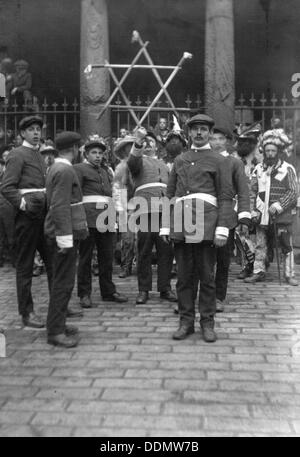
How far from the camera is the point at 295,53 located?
640 inches

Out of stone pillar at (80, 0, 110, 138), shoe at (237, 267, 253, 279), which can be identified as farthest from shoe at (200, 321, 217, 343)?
stone pillar at (80, 0, 110, 138)

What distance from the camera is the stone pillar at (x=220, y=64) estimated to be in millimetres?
10828

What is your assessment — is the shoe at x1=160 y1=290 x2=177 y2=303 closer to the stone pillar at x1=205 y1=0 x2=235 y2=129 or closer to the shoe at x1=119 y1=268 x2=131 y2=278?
the shoe at x1=119 y1=268 x2=131 y2=278

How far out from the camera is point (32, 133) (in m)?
5.54

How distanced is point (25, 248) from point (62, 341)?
1.04 metres

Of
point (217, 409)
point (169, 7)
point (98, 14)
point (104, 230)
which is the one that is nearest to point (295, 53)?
point (169, 7)

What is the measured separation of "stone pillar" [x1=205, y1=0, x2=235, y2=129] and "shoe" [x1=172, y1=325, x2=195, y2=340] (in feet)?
20.4

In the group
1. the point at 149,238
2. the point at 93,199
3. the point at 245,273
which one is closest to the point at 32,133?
the point at 93,199

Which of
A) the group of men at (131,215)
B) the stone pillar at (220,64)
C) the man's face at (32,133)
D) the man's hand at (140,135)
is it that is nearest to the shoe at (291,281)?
the group of men at (131,215)

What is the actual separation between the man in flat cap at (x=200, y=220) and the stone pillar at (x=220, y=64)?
5.72 m

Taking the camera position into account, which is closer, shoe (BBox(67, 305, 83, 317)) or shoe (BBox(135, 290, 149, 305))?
shoe (BBox(67, 305, 83, 317))

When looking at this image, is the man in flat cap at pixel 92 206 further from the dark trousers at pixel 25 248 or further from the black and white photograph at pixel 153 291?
the dark trousers at pixel 25 248

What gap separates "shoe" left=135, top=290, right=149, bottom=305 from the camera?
21.4 feet

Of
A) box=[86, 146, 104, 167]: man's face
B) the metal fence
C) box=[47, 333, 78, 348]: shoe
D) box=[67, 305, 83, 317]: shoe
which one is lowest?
box=[47, 333, 78, 348]: shoe
